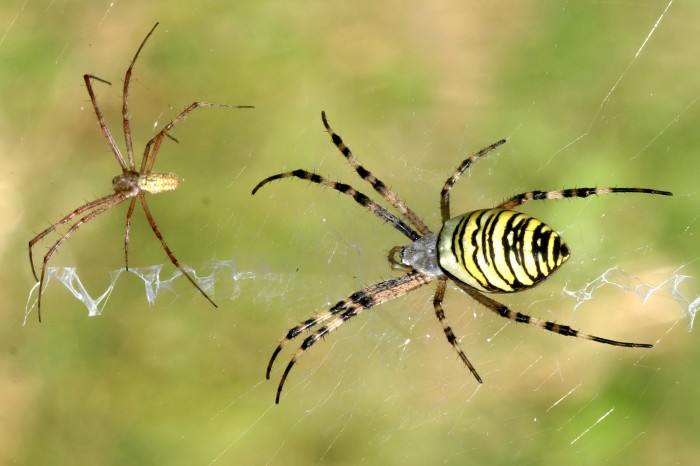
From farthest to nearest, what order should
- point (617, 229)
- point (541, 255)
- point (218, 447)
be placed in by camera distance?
point (218, 447)
point (617, 229)
point (541, 255)

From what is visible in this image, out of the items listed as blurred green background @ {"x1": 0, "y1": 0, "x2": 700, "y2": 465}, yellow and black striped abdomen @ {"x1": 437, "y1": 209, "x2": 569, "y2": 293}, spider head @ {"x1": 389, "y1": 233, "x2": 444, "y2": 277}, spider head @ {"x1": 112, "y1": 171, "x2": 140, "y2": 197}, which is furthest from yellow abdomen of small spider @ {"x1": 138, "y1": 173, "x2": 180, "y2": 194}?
yellow and black striped abdomen @ {"x1": 437, "y1": 209, "x2": 569, "y2": 293}

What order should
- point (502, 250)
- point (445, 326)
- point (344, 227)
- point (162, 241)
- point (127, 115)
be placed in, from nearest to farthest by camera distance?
point (502, 250)
point (445, 326)
point (162, 241)
point (127, 115)
point (344, 227)

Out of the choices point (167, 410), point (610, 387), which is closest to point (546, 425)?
point (610, 387)

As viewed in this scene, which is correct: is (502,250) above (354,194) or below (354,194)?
below

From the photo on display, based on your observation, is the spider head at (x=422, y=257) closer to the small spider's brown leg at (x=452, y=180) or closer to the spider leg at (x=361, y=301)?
the spider leg at (x=361, y=301)

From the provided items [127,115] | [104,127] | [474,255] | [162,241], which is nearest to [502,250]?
[474,255]

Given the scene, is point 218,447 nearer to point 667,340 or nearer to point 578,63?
point 667,340

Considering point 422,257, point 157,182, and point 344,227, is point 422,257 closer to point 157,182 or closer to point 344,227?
point 344,227
